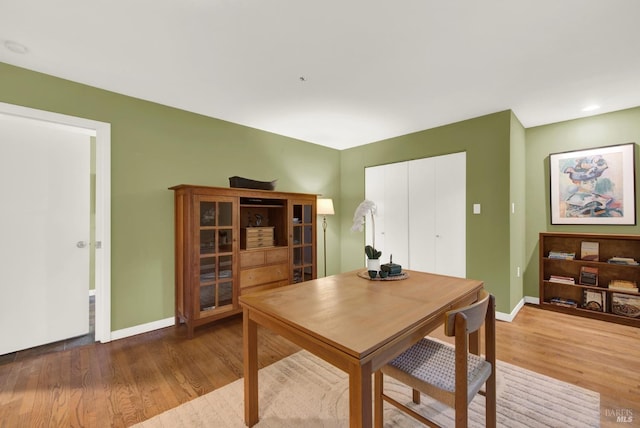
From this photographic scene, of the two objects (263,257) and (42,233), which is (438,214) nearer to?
(263,257)

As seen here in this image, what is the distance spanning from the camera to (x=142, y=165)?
2.75 m

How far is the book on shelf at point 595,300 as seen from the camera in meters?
3.02

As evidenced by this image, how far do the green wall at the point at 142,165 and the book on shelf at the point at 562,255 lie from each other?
13.2 feet

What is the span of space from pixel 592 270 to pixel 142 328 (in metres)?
4.91

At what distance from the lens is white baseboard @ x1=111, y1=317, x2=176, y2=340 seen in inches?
102

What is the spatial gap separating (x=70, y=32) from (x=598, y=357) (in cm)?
458

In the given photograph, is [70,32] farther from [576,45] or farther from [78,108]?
[576,45]

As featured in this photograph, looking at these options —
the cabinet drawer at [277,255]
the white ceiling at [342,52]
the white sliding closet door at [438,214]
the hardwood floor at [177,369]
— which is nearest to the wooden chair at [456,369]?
the hardwood floor at [177,369]

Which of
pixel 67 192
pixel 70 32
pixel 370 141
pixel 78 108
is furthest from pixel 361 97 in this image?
pixel 67 192

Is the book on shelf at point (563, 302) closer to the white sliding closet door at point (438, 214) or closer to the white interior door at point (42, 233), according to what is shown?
the white sliding closet door at point (438, 214)

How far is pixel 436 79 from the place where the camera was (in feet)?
7.88

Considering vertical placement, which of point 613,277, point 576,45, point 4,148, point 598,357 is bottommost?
point 598,357

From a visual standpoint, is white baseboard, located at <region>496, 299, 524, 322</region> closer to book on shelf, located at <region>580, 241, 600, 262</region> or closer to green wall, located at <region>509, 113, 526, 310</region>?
green wall, located at <region>509, 113, 526, 310</region>

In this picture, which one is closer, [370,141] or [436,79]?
[436,79]
